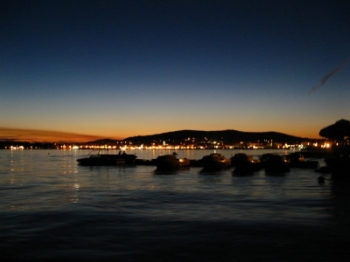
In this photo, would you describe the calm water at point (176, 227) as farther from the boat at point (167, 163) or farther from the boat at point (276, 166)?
the boat at point (167, 163)

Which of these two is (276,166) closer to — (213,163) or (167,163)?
(213,163)

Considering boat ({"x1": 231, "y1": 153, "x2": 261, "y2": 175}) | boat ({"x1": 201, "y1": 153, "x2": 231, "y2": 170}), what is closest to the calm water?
boat ({"x1": 231, "y1": 153, "x2": 261, "y2": 175})

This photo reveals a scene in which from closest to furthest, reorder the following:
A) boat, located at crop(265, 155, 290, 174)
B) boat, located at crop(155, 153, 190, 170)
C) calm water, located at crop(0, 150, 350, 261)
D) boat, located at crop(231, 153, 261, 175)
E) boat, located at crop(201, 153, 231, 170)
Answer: calm water, located at crop(0, 150, 350, 261)
boat, located at crop(265, 155, 290, 174)
boat, located at crop(231, 153, 261, 175)
boat, located at crop(201, 153, 231, 170)
boat, located at crop(155, 153, 190, 170)

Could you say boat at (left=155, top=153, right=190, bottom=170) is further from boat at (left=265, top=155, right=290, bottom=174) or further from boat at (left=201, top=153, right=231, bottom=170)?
Answer: boat at (left=265, top=155, right=290, bottom=174)

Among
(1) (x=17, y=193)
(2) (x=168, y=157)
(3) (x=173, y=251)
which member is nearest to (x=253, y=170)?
(2) (x=168, y=157)

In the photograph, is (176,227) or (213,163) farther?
(213,163)

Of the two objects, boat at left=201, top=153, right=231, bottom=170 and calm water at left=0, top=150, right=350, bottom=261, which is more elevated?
boat at left=201, top=153, right=231, bottom=170

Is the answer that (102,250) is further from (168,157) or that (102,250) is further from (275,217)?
(168,157)

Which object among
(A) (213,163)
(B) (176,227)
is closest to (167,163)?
(A) (213,163)

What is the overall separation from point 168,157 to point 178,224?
1638 inches

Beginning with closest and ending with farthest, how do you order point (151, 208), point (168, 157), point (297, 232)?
point (297, 232), point (151, 208), point (168, 157)

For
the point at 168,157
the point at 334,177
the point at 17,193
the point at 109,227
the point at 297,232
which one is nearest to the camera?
the point at 297,232

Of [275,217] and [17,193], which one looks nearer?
[275,217]

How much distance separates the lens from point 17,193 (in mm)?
26750
